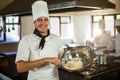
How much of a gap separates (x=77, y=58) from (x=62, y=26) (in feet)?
17.0

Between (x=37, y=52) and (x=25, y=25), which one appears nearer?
(x=37, y=52)

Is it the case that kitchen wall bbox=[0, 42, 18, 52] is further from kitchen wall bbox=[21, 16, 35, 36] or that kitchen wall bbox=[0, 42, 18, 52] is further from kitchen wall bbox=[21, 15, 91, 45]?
kitchen wall bbox=[21, 15, 91, 45]

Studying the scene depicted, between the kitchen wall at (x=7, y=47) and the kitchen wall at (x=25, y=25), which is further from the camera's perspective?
the kitchen wall at (x=25, y=25)

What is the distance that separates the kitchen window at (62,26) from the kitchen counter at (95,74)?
4.37 metres

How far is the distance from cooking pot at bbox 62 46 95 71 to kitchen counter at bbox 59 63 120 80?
166 millimetres

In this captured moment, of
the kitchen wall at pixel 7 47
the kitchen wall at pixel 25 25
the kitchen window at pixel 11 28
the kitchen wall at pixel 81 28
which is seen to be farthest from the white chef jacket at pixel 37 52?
the kitchen wall at pixel 81 28

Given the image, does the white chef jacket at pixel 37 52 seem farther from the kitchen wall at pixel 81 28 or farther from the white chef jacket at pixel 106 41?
the kitchen wall at pixel 81 28

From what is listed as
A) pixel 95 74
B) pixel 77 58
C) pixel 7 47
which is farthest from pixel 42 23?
pixel 7 47

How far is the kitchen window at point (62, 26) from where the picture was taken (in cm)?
646

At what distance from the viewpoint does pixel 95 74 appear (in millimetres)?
1838

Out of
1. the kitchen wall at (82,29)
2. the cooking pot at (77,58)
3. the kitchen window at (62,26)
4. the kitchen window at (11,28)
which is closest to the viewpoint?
the cooking pot at (77,58)

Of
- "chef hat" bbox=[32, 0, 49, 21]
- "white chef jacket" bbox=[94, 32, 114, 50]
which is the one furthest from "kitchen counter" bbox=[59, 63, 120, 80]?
"white chef jacket" bbox=[94, 32, 114, 50]

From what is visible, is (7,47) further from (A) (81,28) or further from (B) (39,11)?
(B) (39,11)

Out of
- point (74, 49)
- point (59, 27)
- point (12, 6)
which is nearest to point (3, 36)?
point (59, 27)
